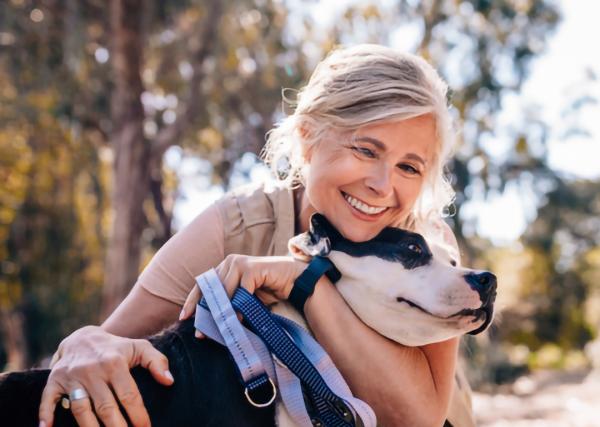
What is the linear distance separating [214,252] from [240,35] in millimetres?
10866

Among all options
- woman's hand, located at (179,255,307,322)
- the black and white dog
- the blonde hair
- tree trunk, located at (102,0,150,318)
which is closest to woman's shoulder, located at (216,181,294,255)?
the blonde hair

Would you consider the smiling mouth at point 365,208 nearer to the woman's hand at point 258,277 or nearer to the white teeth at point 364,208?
the white teeth at point 364,208

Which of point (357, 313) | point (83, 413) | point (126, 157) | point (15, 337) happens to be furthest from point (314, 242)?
point (15, 337)

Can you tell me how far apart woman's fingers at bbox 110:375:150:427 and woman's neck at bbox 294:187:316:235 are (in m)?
0.94

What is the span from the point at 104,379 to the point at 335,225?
32.8 inches

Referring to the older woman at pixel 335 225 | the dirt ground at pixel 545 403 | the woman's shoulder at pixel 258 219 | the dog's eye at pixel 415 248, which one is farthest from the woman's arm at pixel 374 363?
the dirt ground at pixel 545 403

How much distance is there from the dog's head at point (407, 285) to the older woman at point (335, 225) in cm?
5

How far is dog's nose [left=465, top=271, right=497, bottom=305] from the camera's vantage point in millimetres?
2010

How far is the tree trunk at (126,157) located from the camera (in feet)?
31.6

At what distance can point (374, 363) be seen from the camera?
212cm

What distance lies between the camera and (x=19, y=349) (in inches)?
634

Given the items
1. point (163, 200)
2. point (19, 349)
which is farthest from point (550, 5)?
point (19, 349)

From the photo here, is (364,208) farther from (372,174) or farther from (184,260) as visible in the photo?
(184,260)

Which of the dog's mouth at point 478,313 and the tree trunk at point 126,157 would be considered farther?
the tree trunk at point 126,157
